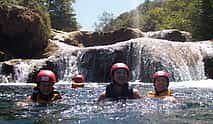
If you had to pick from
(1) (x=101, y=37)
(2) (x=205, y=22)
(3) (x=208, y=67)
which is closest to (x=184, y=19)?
A: (2) (x=205, y=22)

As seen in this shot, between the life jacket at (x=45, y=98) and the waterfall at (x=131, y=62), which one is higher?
the waterfall at (x=131, y=62)

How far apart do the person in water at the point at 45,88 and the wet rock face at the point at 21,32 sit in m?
22.0

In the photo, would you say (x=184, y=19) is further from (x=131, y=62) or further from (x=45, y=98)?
(x=45, y=98)

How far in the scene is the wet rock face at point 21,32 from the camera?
30.5 metres

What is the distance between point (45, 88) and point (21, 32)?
888 inches

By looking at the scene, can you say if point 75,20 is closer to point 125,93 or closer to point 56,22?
point 56,22

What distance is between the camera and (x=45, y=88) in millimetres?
9031

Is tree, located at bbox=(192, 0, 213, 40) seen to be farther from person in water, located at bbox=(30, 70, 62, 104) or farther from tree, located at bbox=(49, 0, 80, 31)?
tree, located at bbox=(49, 0, 80, 31)

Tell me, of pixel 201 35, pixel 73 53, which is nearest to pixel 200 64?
pixel 73 53

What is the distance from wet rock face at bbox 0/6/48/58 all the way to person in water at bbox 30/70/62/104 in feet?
72.1

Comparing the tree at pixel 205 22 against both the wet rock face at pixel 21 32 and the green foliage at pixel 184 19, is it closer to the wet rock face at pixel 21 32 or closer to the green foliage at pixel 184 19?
the green foliage at pixel 184 19

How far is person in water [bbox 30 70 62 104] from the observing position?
344 inches

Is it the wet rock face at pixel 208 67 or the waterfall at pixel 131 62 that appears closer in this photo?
the waterfall at pixel 131 62

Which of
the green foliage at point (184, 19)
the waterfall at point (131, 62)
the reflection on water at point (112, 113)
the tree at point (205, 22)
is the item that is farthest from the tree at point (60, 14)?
the reflection on water at point (112, 113)
